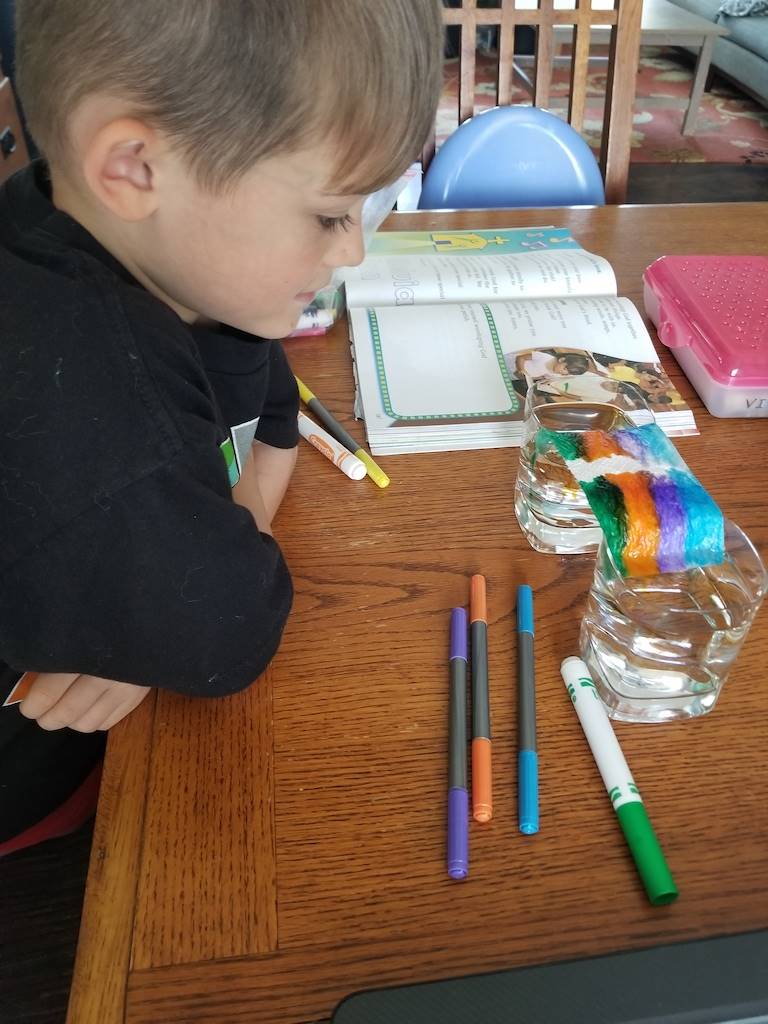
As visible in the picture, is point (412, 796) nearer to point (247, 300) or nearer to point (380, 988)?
point (380, 988)

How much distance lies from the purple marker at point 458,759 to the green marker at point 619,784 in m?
0.06

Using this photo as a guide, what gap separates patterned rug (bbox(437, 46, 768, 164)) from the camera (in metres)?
3.54

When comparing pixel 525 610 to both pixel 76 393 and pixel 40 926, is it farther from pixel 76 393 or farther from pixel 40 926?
pixel 40 926

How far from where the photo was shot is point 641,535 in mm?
462

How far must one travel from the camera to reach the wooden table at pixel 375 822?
15.5 inches

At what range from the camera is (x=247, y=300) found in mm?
576

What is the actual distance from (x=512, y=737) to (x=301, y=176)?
13.2 inches

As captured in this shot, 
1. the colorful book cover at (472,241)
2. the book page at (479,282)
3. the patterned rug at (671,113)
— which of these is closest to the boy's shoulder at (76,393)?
the book page at (479,282)

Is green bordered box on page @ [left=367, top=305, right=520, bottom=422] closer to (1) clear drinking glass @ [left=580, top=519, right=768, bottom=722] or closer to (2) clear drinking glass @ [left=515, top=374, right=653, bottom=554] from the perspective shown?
(2) clear drinking glass @ [left=515, top=374, right=653, bottom=554]

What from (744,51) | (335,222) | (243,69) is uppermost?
(243,69)

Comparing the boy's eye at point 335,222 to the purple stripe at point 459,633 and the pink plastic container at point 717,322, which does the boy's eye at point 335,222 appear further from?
the pink plastic container at point 717,322

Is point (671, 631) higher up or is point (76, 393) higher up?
point (76, 393)

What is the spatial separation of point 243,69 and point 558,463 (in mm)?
329

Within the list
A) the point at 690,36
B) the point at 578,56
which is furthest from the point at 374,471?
the point at 690,36
